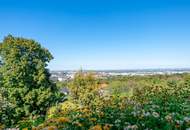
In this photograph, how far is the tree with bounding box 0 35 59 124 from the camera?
30.7 m

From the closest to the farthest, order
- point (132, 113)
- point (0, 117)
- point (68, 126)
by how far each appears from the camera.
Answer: point (68, 126) → point (132, 113) → point (0, 117)

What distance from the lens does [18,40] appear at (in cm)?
3212

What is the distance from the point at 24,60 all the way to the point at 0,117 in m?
8.09

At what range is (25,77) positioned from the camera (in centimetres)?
3138

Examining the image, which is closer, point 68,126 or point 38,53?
point 68,126

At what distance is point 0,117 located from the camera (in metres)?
24.2

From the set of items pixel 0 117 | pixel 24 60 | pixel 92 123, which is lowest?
pixel 0 117

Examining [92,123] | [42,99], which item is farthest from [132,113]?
[42,99]

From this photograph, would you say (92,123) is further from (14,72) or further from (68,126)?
(14,72)

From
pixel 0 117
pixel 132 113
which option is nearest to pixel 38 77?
pixel 0 117

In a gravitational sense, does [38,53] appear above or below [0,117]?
above

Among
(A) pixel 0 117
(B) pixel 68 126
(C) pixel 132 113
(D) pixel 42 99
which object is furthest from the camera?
(D) pixel 42 99

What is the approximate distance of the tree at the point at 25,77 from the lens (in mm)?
30656

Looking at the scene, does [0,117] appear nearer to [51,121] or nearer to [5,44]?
[5,44]
